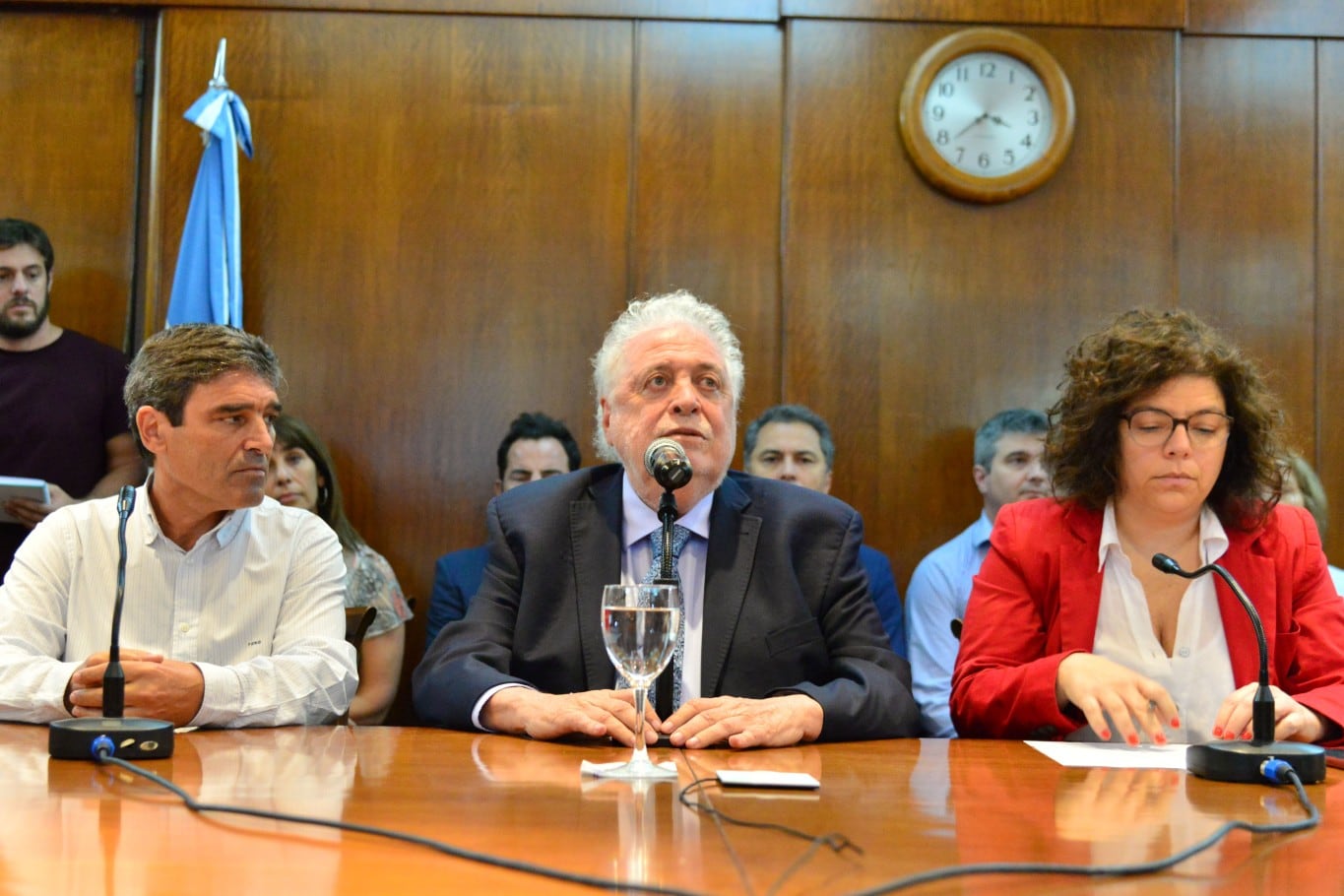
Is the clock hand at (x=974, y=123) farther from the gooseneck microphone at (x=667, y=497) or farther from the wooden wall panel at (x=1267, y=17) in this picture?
the gooseneck microphone at (x=667, y=497)

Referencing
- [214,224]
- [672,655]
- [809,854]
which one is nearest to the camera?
[809,854]

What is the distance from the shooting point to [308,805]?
1419 mm

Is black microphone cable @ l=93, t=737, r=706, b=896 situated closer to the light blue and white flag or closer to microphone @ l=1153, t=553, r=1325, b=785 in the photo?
microphone @ l=1153, t=553, r=1325, b=785

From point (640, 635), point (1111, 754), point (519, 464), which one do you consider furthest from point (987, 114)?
point (640, 635)

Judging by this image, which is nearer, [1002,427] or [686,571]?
[686,571]

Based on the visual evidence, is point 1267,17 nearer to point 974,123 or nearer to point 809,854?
point 974,123

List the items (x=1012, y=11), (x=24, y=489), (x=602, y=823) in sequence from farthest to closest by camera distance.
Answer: (x=1012, y=11) → (x=24, y=489) → (x=602, y=823)

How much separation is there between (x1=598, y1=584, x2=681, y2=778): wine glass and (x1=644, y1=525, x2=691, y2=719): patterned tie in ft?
0.93

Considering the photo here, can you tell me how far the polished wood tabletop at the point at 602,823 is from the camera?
1.14 m

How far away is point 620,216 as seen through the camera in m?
4.59

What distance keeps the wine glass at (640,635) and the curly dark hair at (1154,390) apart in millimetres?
1072

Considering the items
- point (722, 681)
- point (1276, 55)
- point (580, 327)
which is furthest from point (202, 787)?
point (1276, 55)

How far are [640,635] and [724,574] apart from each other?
2.42ft

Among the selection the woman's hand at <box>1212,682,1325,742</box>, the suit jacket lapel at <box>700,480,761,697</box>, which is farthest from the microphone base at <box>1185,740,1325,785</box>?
the suit jacket lapel at <box>700,480,761,697</box>
